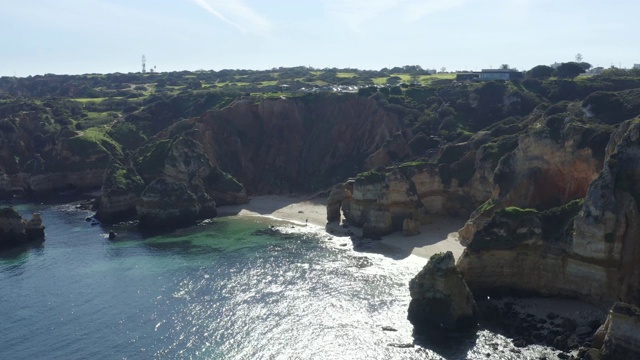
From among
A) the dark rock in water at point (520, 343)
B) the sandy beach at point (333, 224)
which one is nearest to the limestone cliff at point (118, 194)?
the sandy beach at point (333, 224)

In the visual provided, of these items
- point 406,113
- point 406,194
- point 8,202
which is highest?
point 406,113

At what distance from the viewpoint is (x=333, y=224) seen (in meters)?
80.0

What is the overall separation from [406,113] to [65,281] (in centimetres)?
6660

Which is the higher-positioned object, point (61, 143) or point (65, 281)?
point (61, 143)

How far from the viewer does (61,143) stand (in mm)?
112688

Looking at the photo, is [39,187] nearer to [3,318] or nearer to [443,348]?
[3,318]

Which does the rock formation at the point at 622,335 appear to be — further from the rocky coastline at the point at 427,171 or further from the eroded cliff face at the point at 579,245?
the eroded cliff face at the point at 579,245

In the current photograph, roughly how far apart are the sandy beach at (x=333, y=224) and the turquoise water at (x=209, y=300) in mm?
3254

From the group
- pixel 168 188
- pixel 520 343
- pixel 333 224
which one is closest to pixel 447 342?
pixel 520 343

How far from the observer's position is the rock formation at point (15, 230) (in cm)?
7512

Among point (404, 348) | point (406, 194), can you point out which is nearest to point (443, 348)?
point (404, 348)

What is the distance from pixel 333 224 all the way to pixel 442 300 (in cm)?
3490

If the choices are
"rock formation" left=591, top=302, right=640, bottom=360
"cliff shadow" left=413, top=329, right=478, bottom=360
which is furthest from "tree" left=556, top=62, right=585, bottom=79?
"rock formation" left=591, top=302, right=640, bottom=360

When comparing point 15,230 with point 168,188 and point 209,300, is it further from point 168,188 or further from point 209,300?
point 209,300
